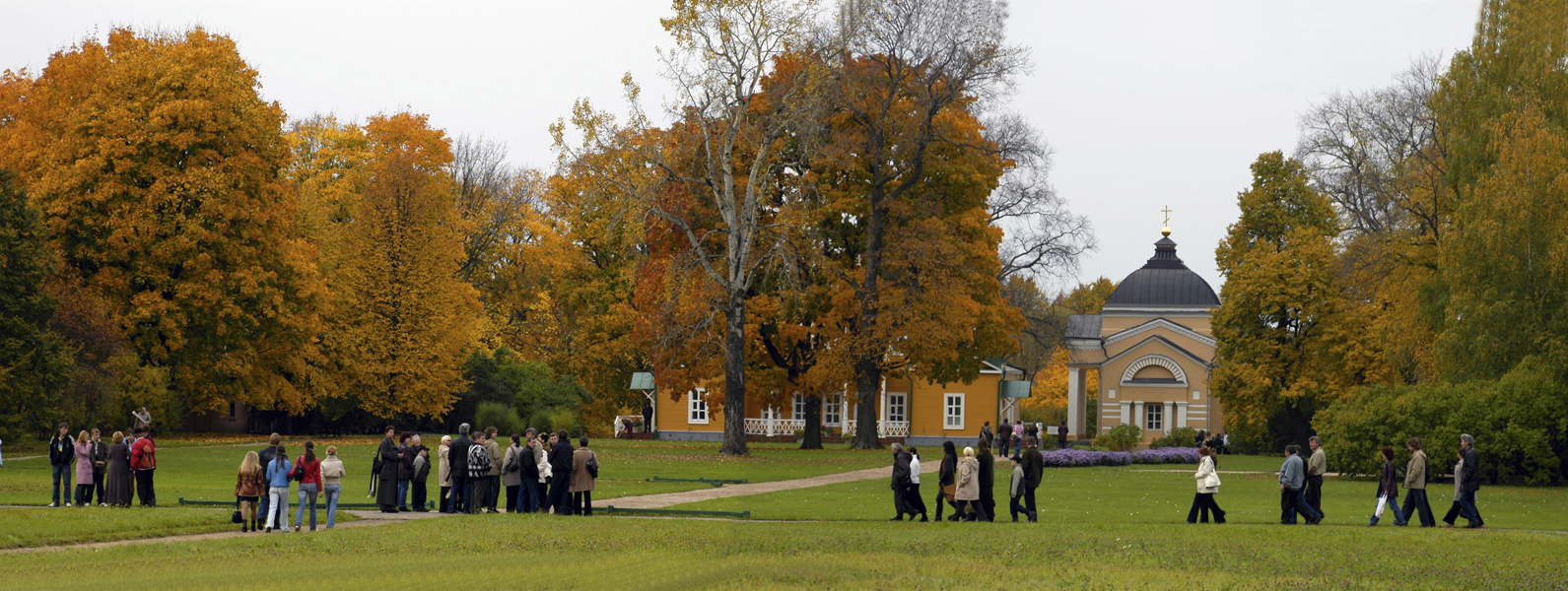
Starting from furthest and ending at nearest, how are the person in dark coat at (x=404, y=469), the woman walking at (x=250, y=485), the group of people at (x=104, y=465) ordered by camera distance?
the person in dark coat at (x=404, y=469) < the group of people at (x=104, y=465) < the woman walking at (x=250, y=485)

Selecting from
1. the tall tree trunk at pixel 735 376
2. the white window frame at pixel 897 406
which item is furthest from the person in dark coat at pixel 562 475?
the white window frame at pixel 897 406

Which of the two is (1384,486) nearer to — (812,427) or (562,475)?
(562,475)

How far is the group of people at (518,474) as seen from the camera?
20.6 m

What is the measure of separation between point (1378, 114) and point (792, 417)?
25.6 meters

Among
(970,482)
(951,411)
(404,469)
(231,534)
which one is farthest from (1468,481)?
(951,411)

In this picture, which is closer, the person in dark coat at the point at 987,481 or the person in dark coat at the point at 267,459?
the person in dark coat at the point at 267,459

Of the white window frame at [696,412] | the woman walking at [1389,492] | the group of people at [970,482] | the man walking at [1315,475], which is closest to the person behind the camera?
the woman walking at [1389,492]

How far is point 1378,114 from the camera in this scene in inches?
1908

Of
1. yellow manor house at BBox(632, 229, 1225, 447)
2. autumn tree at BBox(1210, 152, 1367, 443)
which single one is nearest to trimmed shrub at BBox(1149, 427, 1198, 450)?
yellow manor house at BBox(632, 229, 1225, 447)

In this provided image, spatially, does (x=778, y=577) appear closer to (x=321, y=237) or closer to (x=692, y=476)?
(x=692, y=476)

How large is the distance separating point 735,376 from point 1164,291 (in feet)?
156

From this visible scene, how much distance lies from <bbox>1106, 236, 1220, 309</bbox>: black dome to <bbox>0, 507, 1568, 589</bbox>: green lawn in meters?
59.8

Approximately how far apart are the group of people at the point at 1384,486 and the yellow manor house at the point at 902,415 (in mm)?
34895

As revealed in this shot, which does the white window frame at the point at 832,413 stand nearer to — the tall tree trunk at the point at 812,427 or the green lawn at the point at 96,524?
the tall tree trunk at the point at 812,427
